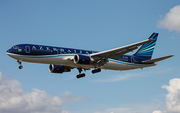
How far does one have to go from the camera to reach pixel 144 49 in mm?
57625

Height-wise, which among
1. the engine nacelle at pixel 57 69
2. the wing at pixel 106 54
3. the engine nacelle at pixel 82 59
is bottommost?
the engine nacelle at pixel 82 59

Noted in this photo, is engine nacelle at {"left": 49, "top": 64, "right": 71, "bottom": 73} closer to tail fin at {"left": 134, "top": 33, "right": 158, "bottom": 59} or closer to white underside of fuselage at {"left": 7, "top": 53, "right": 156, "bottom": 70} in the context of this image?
white underside of fuselage at {"left": 7, "top": 53, "right": 156, "bottom": 70}

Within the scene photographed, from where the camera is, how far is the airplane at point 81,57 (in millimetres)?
42719

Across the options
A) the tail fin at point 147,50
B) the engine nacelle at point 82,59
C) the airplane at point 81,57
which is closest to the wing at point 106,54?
the airplane at point 81,57

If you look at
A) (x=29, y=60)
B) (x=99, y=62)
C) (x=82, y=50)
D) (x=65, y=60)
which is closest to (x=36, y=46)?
(x=29, y=60)

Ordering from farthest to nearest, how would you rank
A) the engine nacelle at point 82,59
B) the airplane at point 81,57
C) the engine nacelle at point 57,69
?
the engine nacelle at point 57,69 → the engine nacelle at point 82,59 → the airplane at point 81,57

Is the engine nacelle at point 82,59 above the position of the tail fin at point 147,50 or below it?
below

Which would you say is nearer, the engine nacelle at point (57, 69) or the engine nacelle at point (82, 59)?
the engine nacelle at point (82, 59)

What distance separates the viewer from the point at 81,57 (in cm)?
4534

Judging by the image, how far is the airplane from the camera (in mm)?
42719

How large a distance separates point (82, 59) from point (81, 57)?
16.0 inches

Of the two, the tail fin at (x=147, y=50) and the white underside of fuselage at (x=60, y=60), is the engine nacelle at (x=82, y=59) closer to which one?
the white underside of fuselage at (x=60, y=60)

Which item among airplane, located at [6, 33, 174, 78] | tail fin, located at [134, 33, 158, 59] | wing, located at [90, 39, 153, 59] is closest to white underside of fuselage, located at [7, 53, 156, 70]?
airplane, located at [6, 33, 174, 78]

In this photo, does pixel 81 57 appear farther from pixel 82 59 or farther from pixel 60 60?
pixel 60 60
